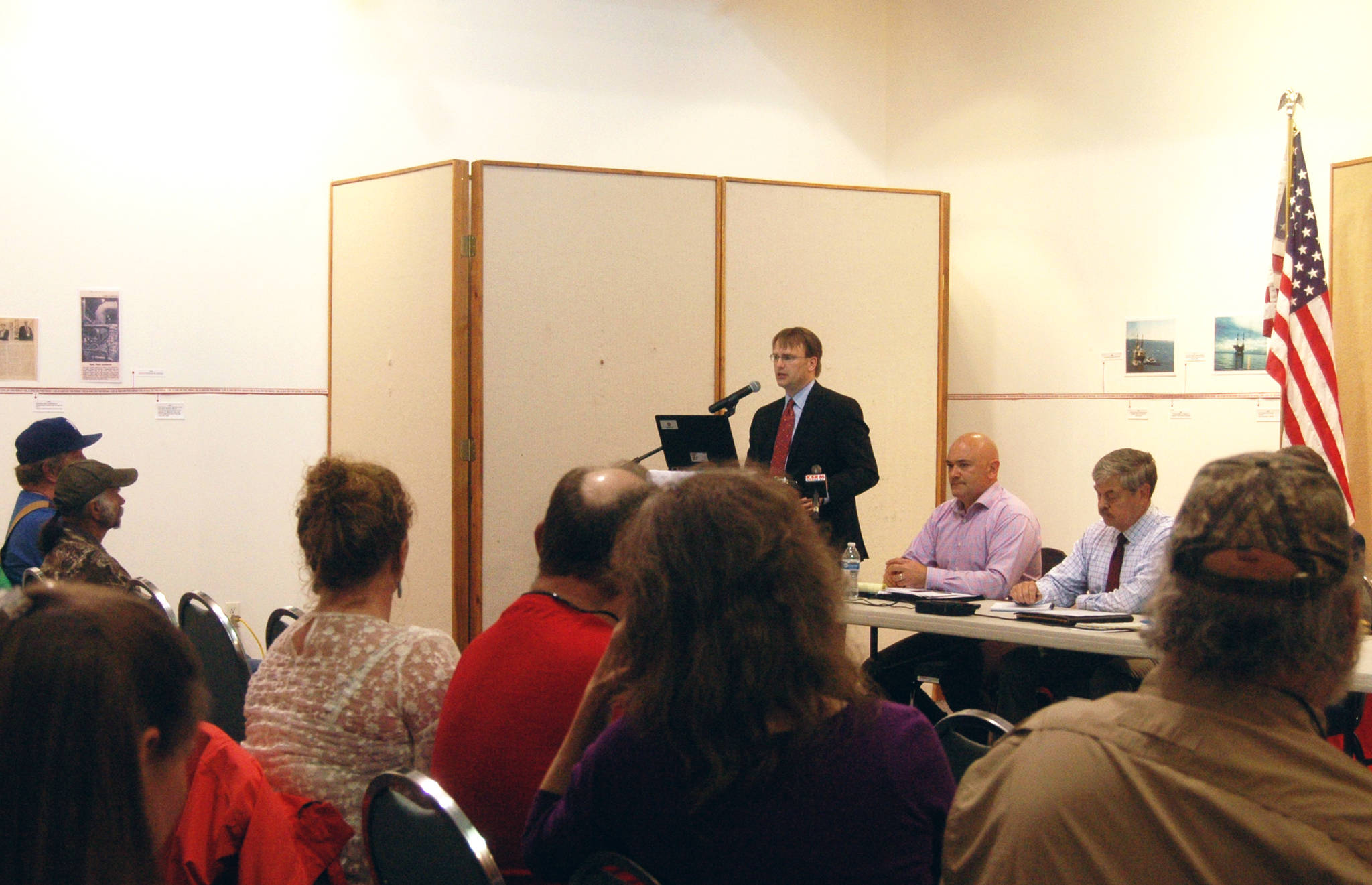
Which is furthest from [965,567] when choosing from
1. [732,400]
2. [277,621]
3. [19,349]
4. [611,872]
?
[19,349]

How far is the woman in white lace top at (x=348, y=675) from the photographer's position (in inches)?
75.7

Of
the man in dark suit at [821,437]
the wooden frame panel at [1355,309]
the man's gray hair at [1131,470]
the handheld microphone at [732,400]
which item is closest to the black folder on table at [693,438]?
the handheld microphone at [732,400]

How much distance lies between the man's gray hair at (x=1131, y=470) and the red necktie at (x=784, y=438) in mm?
1530

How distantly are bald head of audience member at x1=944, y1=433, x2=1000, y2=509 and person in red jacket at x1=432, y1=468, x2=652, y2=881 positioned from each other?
9.04 ft

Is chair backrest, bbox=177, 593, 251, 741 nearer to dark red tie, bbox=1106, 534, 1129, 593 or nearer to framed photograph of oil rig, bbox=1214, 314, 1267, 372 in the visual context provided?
dark red tie, bbox=1106, 534, 1129, 593

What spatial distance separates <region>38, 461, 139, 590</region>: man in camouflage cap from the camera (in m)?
3.18

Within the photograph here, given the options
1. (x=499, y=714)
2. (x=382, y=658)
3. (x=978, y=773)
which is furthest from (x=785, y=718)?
(x=382, y=658)

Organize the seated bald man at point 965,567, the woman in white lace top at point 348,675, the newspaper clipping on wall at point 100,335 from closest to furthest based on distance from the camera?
the woman in white lace top at point 348,675 → the seated bald man at point 965,567 → the newspaper clipping on wall at point 100,335

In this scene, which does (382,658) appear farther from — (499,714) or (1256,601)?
(1256,601)

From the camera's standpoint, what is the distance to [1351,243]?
4801 mm

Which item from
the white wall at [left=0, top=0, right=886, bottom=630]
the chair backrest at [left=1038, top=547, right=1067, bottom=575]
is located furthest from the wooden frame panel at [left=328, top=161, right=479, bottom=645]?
the chair backrest at [left=1038, top=547, right=1067, bottom=575]

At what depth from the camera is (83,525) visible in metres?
3.40

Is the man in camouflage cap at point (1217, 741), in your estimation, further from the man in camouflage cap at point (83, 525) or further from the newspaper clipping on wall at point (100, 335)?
the newspaper clipping on wall at point (100, 335)

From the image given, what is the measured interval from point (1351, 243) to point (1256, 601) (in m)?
4.44
